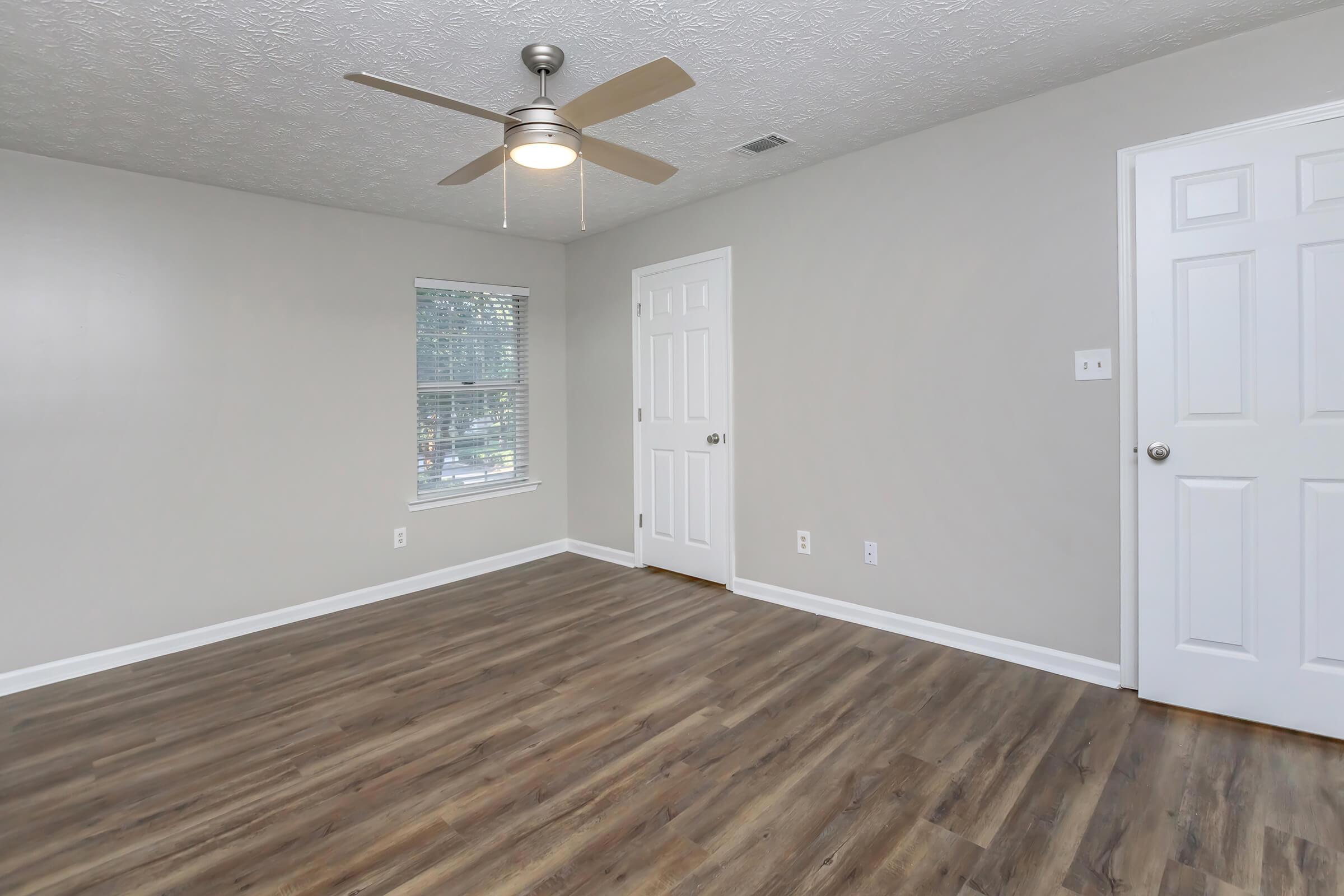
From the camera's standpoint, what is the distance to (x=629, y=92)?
195 centimetres

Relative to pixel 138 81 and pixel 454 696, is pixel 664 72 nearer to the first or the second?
pixel 138 81

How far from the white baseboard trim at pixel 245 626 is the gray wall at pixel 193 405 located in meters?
0.05

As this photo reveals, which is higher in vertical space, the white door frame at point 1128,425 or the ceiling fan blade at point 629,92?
the ceiling fan blade at point 629,92

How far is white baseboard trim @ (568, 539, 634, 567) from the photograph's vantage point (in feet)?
16.1

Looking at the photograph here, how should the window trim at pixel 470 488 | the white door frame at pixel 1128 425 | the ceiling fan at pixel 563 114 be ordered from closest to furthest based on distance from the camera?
1. the ceiling fan at pixel 563 114
2. the white door frame at pixel 1128 425
3. the window trim at pixel 470 488

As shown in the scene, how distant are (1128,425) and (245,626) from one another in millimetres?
4544

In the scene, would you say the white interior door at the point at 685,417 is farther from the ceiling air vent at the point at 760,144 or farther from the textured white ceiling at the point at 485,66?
the textured white ceiling at the point at 485,66

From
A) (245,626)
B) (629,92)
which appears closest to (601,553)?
(245,626)

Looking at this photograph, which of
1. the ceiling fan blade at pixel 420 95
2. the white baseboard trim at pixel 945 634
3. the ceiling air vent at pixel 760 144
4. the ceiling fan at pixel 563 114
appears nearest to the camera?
the ceiling fan blade at pixel 420 95

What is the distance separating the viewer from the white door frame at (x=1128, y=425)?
2621mm

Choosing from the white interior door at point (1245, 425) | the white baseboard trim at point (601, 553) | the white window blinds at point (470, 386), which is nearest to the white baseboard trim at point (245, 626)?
the white baseboard trim at point (601, 553)

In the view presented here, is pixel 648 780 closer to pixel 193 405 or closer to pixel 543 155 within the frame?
pixel 543 155

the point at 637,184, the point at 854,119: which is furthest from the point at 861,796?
the point at 637,184

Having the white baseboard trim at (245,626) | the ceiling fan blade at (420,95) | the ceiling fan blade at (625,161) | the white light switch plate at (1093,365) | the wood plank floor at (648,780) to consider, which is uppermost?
the ceiling fan blade at (625,161)
